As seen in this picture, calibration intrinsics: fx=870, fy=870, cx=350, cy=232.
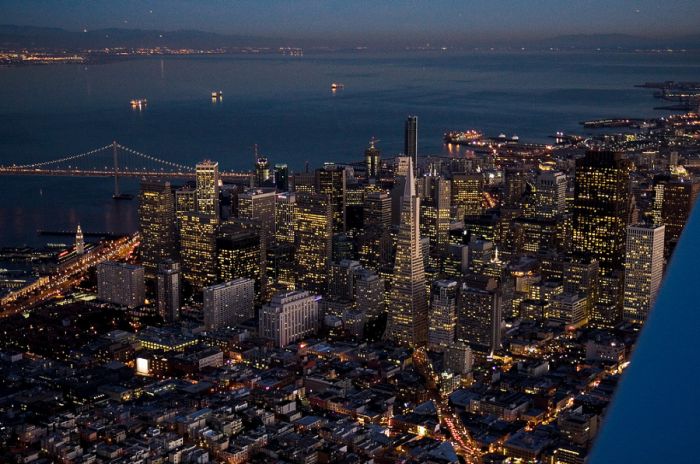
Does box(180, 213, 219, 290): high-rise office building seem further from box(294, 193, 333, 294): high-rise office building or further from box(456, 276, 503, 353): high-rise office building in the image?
box(456, 276, 503, 353): high-rise office building

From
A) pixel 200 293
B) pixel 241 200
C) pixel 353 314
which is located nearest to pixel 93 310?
pixel 200 293

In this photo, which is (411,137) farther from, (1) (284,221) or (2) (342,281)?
(2) (342,281)

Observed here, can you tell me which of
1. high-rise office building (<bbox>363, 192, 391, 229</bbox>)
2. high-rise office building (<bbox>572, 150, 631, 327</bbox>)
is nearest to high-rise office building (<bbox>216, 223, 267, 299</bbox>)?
high-rise office building (<bbox>363, 192, 391, 229</bbox>)

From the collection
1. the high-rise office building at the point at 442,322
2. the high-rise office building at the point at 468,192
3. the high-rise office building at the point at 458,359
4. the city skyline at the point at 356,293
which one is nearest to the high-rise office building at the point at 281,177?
the city skyline at the point at 356,293

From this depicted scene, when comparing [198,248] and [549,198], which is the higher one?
[549,198]

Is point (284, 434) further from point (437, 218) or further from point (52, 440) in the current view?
point (437, 218)

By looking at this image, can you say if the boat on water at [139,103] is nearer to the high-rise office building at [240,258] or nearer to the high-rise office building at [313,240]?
the high-rise office building at [313,240]

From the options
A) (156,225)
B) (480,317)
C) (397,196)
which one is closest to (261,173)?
(397,196)
